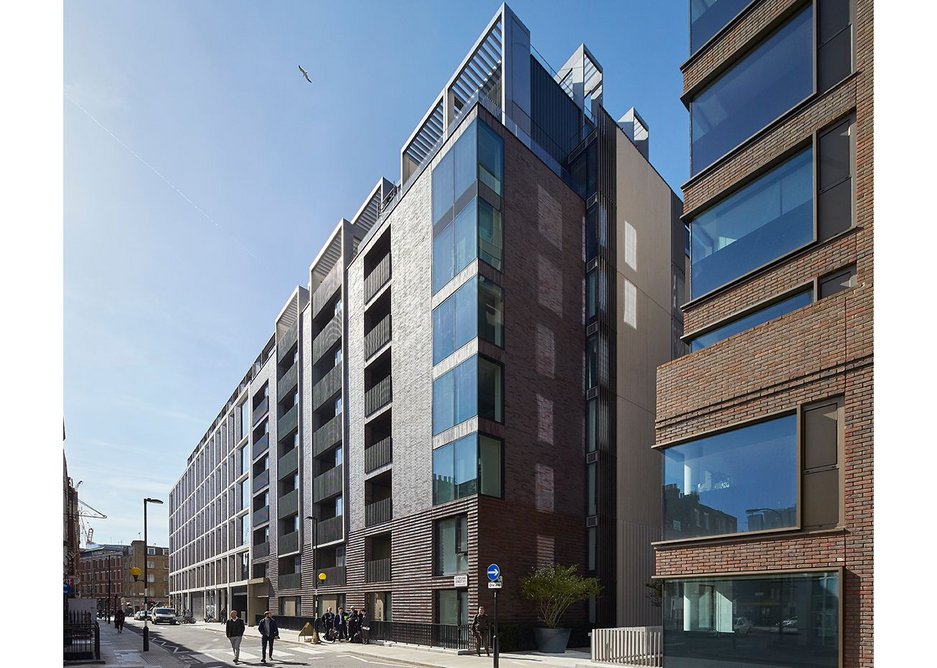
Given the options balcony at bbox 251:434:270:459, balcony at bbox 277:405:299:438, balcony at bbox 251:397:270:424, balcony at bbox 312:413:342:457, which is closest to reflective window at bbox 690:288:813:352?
balcony at bbox 312:413:342:457

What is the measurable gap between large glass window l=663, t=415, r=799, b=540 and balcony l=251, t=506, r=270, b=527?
162 ft

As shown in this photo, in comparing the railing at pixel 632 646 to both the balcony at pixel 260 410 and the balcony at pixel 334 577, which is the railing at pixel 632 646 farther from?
the balcony at pixel 260 410

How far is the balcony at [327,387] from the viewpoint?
45.7 meters

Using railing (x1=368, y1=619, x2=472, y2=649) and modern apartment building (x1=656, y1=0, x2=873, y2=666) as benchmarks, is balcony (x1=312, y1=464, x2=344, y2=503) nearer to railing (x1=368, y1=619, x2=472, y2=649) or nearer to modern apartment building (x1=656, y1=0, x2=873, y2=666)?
railing (x1=368, y1=619, x2=472, y2=649)

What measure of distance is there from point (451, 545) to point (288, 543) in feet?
87.8

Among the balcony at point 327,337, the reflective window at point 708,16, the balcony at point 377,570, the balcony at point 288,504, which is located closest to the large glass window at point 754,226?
the reflective window at point 708,16

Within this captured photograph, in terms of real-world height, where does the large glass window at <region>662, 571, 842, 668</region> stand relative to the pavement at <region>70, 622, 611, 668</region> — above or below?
above

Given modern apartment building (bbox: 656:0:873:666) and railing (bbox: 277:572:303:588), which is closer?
modern apartment building (bbox: 656:0:873:666)

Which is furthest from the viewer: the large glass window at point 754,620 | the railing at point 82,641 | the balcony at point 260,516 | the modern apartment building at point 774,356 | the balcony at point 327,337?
the balcony at point 260,516

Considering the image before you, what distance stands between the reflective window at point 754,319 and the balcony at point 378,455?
20.8 meters

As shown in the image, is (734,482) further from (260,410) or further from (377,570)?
(260,410)

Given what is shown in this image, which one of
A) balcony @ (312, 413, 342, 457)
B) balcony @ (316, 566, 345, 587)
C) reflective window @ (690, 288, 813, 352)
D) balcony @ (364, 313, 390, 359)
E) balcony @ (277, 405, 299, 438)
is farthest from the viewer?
balcony @ (277, 405, 299, 438)

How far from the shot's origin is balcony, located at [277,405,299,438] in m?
56.1
